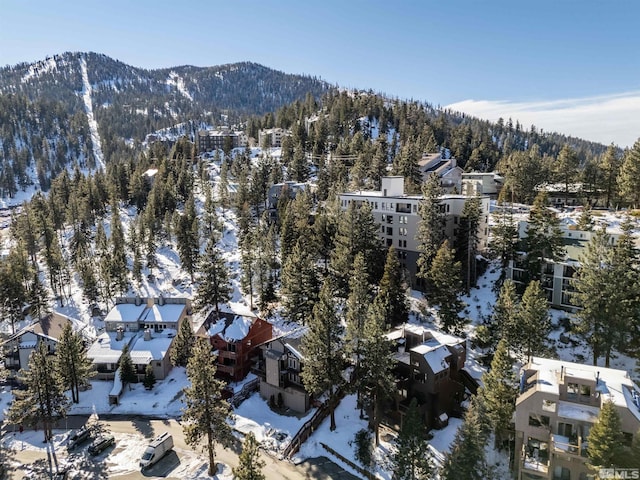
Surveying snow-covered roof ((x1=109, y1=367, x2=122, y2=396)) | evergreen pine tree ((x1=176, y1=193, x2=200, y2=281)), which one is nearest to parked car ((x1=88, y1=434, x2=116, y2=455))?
snow-covered roof ((x1=109, y1=367, x2=122, y2=396))

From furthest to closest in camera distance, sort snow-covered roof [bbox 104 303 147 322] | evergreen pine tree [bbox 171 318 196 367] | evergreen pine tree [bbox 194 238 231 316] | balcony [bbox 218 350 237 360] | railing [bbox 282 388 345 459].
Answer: evergreen pine tree [bbox 194 238 231 316], snow-covered roof [bbox 104 303 147 322], evergreen pine tree [bbox 171 318 196 367], balcony [bbox 218 350 237 360], railing [bbox 282 388 345 459]

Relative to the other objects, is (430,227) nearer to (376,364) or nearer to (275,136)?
(376,364)

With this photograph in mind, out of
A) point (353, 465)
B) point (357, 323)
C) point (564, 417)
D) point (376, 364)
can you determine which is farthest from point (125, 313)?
point (564, 417)

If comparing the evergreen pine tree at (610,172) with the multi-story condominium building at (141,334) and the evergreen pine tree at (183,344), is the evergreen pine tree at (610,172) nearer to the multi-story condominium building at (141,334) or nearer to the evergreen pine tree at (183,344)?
the evergreen pine tree at (183,344)

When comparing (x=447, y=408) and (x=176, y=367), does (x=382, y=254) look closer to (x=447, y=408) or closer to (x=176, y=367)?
(x=447, y=408)

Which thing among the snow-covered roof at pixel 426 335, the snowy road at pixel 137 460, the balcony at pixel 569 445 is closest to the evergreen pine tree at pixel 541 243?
Result: the snow-covered roof at pixel 426 335

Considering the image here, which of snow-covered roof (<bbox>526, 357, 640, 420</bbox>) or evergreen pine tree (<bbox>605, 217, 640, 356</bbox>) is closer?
snow-covered roof (<bbox>526, 357, 640, 420</bbox>)

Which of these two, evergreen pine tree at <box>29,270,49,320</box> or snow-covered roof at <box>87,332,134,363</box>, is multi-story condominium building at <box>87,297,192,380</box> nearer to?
snow-covered roof at <box>87,332,134,363</box>
